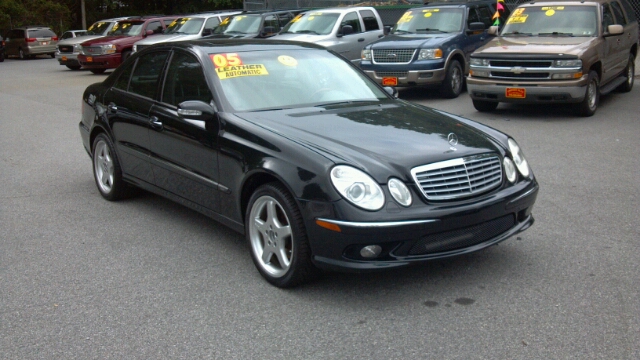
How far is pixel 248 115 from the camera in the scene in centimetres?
520

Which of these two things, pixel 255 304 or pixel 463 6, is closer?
pixel 255 304

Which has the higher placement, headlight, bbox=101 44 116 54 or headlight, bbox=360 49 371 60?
headlight, bbox=360 49 371 60

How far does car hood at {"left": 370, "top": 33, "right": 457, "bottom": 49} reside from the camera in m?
13.8

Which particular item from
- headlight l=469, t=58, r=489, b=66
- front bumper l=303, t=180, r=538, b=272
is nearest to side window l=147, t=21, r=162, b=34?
headlight l=469, t=58, r=489, b=66

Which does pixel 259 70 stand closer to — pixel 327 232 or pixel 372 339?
pixel 327 232

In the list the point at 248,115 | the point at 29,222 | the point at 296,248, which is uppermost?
the point at 248,115

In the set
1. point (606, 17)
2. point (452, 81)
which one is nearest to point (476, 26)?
point (452, 81)

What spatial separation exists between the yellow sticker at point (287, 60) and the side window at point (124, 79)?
165 centimetres

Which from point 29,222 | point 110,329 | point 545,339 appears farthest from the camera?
point 29,222

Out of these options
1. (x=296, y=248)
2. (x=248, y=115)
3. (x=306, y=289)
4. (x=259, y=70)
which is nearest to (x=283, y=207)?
(x=296, y=248)

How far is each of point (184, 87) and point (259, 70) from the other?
0.62 m

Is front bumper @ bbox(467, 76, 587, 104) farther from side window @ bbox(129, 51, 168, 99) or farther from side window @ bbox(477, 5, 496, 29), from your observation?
side window @ bbox(129, 51, 168, 99)

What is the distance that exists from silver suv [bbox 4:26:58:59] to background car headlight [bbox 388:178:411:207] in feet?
110

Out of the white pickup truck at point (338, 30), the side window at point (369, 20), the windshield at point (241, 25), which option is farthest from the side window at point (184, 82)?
the windshield at point (241, 25)
